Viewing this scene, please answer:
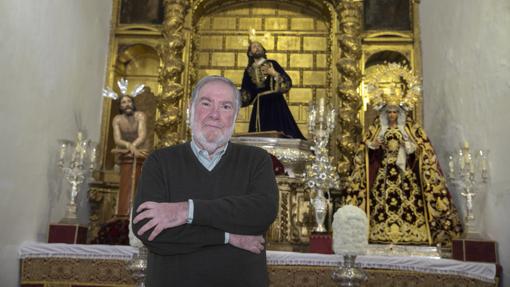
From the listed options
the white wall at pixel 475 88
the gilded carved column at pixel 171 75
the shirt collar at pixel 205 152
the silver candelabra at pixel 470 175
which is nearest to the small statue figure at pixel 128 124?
the gilded carved column at pixel 171 75

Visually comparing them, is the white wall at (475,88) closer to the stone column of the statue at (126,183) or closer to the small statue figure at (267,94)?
the small statue figure at (267,94)

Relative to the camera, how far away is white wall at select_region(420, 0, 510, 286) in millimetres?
4879

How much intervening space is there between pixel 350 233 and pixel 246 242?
5.78 ft

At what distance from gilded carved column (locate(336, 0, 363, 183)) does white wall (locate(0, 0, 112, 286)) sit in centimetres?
382

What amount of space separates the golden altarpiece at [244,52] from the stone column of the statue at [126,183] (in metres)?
1.25

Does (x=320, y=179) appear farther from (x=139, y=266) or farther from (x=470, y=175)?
(x=139, y=266)

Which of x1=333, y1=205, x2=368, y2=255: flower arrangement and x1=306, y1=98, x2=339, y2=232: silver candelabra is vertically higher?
x1=306, y1=98, x2=339, y2=232: silver candelabra

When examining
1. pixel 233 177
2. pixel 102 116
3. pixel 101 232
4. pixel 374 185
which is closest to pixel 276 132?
pixel 374 185

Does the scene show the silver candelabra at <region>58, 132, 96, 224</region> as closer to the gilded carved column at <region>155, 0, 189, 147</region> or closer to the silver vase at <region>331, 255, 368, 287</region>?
the gilded carved column at <region>155, 0, 189, 147</region>

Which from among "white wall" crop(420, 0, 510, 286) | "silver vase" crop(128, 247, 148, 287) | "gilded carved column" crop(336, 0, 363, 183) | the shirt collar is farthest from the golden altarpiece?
the shirt collar

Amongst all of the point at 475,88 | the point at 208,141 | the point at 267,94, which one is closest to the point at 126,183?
the point at 267,94

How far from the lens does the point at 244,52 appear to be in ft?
30.2

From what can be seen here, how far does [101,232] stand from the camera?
5.85m

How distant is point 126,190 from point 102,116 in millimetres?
2287
